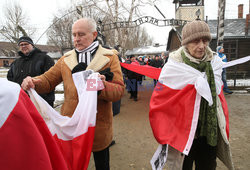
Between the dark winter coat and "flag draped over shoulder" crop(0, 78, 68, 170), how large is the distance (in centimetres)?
260

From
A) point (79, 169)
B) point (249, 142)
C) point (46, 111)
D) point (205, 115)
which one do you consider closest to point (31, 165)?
point (79, 169)

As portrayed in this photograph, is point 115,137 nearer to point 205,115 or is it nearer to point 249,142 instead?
point 205,115

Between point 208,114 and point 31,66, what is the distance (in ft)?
10.1

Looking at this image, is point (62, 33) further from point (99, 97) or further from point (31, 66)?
point (99, 97)

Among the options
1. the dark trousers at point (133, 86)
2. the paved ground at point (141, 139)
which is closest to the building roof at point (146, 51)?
the dark trousers at point (133, 86)

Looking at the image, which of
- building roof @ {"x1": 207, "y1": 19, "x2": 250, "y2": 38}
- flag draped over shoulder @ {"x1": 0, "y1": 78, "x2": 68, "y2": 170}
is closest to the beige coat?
flag draped over shoulder @ {"x1": 0, "y1": 78, "x2": 68, "y2": 170}

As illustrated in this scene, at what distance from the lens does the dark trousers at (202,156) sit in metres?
1.83

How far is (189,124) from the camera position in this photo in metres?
1.74

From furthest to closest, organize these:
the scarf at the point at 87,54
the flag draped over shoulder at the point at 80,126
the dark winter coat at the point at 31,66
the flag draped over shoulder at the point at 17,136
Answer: the dark winter coat at the point at 31,66 < the scarf at the point at 87,54 < the flag draped over shoulder at the point at 80,126 < the flag draped over shoulder at the point at 17,136

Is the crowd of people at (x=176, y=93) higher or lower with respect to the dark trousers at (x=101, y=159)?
higher

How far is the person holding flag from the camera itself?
5.63ft

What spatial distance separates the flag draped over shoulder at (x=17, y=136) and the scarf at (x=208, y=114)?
61.2 inches

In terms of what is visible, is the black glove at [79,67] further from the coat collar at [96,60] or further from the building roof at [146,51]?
the building roof at [146,51]

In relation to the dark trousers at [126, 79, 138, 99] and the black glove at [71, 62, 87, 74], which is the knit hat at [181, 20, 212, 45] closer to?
the black glove at [71, 62, 87, 74]
